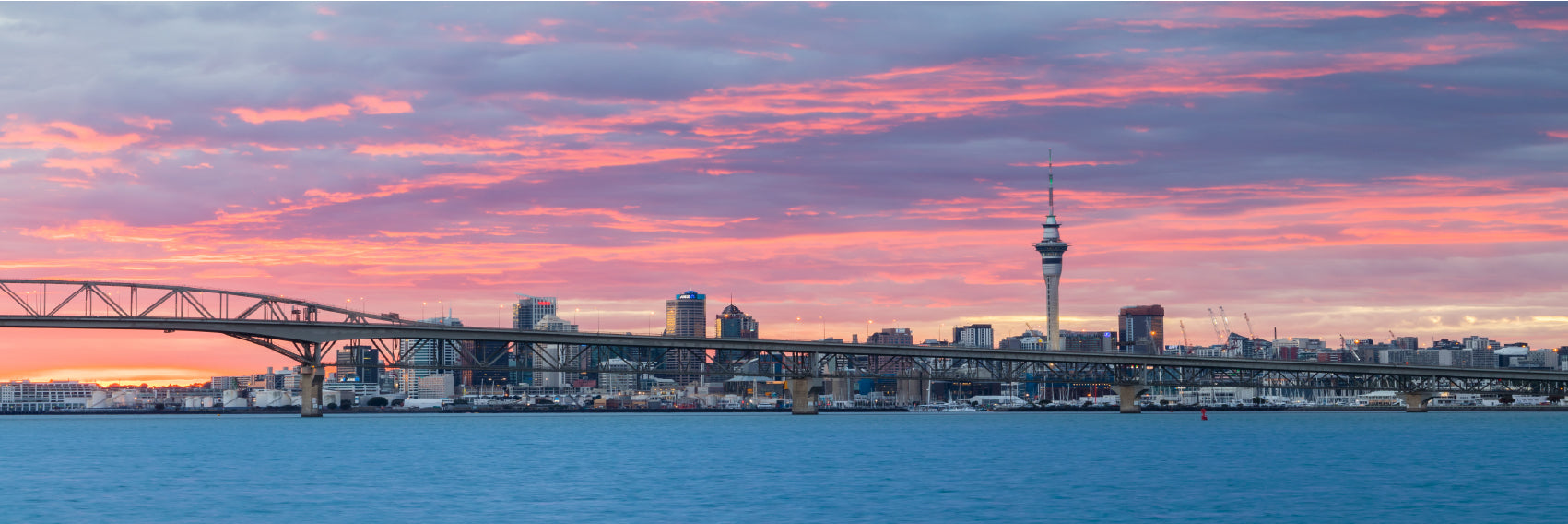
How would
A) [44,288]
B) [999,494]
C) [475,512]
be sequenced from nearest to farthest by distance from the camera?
Answer: [475,512] → [999,494] → [44,288]

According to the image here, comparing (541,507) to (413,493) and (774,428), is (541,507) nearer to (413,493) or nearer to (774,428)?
(413,493)

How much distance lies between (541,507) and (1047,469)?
1193 inches

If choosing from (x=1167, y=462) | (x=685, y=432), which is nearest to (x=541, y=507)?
(x=1167, y=462)

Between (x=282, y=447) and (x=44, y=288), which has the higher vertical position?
(x=44, y=288)

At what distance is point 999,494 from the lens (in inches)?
2452

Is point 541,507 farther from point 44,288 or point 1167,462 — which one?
point 44,288

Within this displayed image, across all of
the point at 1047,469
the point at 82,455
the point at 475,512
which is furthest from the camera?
the point at 82,455

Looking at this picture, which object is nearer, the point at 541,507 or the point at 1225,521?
the point at 1225,521

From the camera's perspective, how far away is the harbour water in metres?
55.2

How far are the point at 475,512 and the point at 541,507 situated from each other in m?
2.93

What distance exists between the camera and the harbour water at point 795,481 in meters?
55.2

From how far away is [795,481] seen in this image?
70812mm

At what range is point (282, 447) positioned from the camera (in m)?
108

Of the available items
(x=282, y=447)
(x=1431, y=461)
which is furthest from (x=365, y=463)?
(x=1431, y=461)
